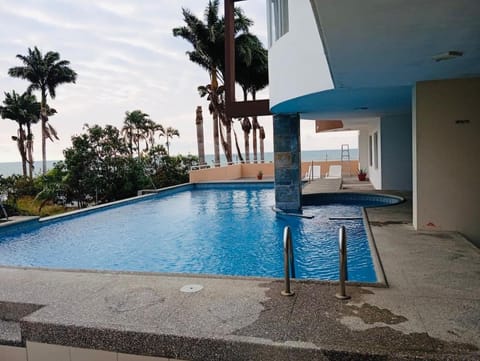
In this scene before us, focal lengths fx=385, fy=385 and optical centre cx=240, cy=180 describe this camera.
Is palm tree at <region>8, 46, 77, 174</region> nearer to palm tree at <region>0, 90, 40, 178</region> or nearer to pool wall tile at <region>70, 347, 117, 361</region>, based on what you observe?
palm tree at <region>0, 90, 40, 178</region>

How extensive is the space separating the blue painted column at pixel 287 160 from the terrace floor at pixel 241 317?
692 cm

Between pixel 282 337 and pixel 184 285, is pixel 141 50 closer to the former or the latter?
pixel 184 285

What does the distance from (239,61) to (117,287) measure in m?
22.5

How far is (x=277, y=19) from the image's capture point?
9.92 meters

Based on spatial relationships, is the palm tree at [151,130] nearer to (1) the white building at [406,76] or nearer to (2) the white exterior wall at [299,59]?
(1) the white building at [406,76]

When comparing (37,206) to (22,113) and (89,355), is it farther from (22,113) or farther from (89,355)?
(22,113)

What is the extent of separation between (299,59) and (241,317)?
20.7 feet

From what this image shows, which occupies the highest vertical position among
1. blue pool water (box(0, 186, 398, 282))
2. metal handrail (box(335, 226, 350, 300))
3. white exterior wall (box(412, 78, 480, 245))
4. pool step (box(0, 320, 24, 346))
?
white exterior wall (box(412, 78, 480, 245))

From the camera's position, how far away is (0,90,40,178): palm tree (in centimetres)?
3108

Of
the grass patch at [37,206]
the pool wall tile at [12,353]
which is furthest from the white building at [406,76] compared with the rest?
the grass patch at [37,206]

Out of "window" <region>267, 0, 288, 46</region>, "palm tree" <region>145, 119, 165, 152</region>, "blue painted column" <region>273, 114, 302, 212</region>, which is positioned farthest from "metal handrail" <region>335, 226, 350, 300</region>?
"palm tree" <region>145, 119, 165, 152</region>

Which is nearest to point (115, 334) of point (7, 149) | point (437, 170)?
point (437, 170)

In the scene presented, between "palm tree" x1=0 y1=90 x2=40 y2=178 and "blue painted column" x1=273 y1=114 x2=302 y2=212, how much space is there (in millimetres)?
26574

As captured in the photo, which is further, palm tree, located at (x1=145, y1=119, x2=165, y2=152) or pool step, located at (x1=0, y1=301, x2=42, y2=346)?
palm tree, located at (x1=145, y1=119, x2=165, y2=152)
